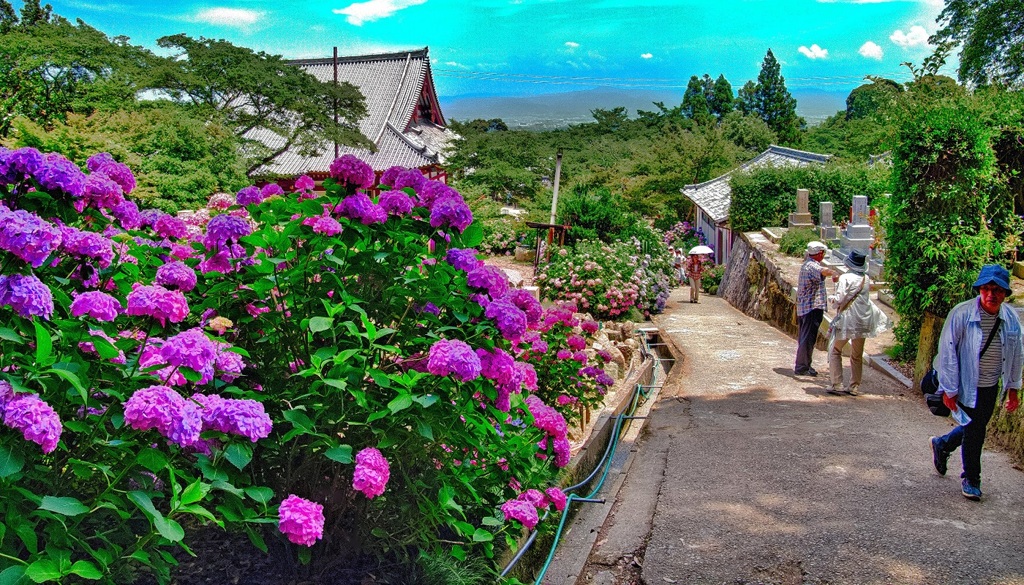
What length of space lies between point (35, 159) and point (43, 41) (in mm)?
17718

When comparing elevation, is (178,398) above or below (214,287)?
below

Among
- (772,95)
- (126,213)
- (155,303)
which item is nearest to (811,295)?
(126,213)

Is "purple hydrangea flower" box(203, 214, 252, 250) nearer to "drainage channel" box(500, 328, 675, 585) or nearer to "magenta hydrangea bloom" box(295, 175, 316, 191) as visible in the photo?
"magenta hydrangea bloom" box(295, 175, 316, 191)

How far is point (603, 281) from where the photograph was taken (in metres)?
16.5

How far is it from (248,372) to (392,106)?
3451 cm

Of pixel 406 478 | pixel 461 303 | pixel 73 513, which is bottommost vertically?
pixel 406 478

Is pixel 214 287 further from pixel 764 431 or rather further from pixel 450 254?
pixel 764 431

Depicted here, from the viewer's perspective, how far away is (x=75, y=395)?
2.31 metres

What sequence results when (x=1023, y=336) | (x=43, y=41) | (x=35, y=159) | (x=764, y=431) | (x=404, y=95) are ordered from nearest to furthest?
(x=35, y=159), (x=1023, y=336), (x=764, y=431), (x=43, y=41), (x=404, y=95)

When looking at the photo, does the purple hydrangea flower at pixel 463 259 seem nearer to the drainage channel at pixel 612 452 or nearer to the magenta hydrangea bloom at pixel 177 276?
the magenta hydrangea bloom at pixel 177 276

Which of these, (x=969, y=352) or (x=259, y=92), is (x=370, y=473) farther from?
(x=259, y=92)

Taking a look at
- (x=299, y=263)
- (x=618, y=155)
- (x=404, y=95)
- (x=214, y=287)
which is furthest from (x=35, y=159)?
(x=618, y=155)

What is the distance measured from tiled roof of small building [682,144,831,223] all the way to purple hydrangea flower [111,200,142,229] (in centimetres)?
2860

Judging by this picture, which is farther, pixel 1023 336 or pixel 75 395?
pixel 1023 336
